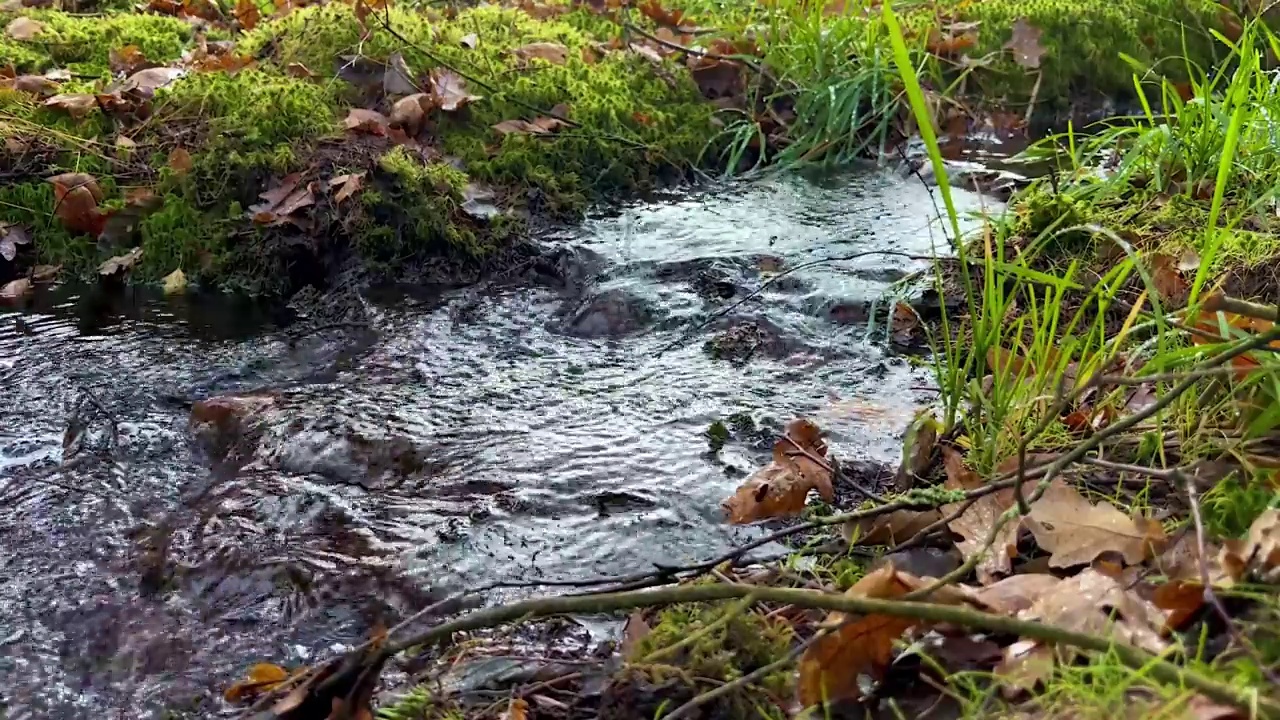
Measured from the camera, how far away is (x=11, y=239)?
3766 mm

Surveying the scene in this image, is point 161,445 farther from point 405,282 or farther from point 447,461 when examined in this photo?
point 405,282

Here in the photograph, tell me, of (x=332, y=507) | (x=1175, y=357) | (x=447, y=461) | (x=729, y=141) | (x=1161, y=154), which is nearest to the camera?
(x=1175, y=357)

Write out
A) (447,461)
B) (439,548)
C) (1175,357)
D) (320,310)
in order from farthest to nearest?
1. (320,310)
2. (447,461)
3. (439,548)
4. (1175,357)

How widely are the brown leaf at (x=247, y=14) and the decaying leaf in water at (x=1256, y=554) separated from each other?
17.6 ft

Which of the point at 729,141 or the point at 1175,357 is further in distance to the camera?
the point at 729,141

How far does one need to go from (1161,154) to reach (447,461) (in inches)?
99.2

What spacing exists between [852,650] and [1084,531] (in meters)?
0.46

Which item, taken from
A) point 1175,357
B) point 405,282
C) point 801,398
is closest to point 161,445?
point 405,282

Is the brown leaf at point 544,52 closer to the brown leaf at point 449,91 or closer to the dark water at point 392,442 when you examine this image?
the brown leaf at point 449,91

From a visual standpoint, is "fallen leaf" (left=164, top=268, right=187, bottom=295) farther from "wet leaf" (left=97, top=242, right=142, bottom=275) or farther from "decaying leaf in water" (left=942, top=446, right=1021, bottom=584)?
"decaying leaf in water" (left=942, top=446, right=1021, bottom=584)

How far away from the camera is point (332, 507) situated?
2.16m

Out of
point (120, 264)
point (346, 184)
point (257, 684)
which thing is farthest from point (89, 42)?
point (257, 684)

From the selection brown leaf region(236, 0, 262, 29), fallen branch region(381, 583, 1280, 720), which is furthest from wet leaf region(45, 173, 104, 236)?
fallen branch region(381, 583, 1280, 720)

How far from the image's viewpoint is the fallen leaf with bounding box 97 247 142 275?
371 centimetres
